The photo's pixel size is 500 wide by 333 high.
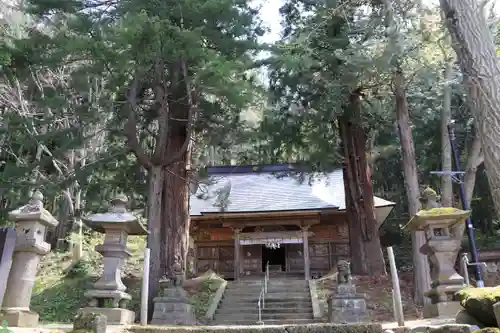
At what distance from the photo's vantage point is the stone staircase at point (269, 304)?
36.1 ft

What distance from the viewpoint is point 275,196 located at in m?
18.0

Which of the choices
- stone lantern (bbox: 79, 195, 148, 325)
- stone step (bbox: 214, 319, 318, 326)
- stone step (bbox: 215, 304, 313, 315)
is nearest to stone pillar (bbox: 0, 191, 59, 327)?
stone lantern (bbox: 79, 195, 148, 325)

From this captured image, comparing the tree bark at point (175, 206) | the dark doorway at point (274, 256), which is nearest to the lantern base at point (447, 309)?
the tree bark at point (175, 206)

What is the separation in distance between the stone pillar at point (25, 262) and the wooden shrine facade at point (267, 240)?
10.1 m

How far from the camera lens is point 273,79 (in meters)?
13.9

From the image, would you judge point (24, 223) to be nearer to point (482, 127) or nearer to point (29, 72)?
point (29, 72)

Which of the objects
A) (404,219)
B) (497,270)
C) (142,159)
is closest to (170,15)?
(142,159)

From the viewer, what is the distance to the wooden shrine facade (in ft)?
55.2

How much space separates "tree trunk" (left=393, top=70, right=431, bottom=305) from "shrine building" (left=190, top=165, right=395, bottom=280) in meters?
4.76

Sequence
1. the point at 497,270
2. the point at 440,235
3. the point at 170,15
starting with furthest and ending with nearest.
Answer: the point at 497,270, the point at 170,15, the point at 440,235

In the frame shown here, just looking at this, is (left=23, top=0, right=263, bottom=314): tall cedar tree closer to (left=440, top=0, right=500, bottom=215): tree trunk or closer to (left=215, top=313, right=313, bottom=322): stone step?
(left=215, top=313, right=313, bottom=322): stone step

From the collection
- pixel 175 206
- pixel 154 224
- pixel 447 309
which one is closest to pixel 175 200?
pixel 175 206

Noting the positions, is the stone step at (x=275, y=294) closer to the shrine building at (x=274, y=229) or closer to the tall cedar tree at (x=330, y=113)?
the tall cedar tree at (x=330, y=113)

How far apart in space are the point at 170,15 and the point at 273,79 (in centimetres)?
Result: 548
